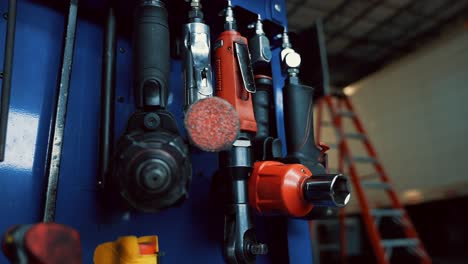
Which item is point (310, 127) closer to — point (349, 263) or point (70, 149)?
point (70, 149)

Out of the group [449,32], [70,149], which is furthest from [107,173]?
[449,32]

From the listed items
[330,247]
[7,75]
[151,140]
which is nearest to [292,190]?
[151,140]

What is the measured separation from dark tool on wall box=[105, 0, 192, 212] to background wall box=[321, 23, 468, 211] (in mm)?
3231

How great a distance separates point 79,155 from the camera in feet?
2.26

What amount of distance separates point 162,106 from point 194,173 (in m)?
0.25

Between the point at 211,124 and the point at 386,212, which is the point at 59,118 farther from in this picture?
the point at 386,212

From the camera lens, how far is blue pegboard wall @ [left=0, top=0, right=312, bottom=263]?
0.63 metres

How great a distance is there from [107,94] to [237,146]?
271mm

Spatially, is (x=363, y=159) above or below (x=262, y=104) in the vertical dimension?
above

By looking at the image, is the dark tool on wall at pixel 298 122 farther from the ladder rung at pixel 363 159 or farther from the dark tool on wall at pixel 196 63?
the ladder rung at pixel 363 159

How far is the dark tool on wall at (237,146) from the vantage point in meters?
0.66

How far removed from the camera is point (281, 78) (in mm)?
975

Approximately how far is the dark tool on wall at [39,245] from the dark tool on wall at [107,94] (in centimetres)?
23

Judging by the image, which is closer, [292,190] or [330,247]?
[292,190]
